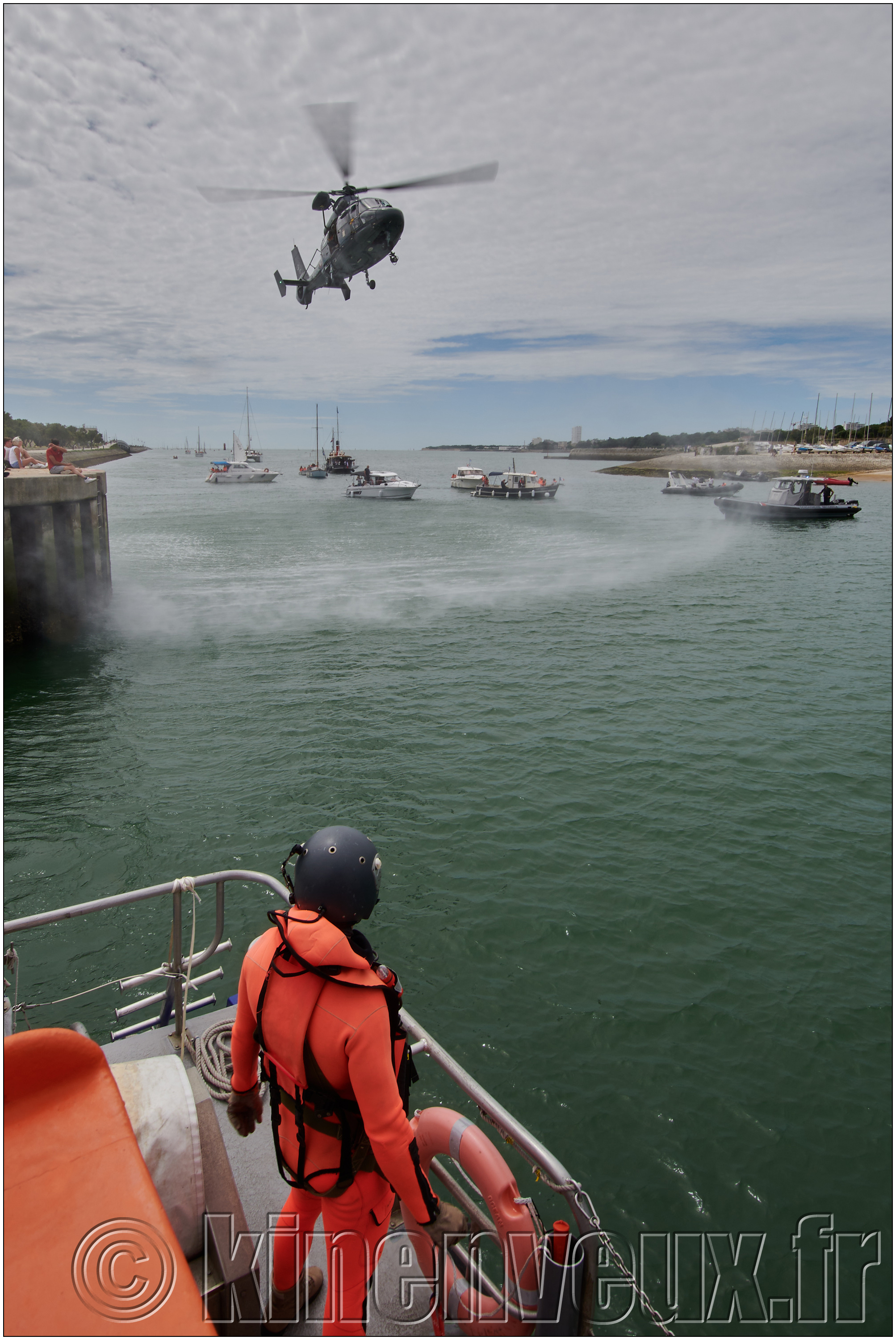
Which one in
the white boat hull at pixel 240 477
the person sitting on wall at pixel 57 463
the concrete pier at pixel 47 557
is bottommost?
the concrete pier at pixel 47 557

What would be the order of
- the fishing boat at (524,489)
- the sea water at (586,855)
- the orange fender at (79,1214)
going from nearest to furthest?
the orange fender at (79,1214), the sea water at (586,855), the fishing boat at (524,489)

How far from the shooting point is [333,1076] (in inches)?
113

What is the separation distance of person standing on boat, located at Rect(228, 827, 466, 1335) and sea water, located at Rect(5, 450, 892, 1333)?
2503mm

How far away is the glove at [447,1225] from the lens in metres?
2.94

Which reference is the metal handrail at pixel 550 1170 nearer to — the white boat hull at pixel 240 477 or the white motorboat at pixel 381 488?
the white motorboat at pixel 381 488

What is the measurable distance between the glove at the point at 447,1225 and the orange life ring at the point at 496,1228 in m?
0.08

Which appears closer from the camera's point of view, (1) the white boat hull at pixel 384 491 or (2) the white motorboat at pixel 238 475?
(1) the white boat hull at pixel 384 491

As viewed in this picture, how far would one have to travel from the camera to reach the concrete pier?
2316cm

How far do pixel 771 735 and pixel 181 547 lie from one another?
41.4m

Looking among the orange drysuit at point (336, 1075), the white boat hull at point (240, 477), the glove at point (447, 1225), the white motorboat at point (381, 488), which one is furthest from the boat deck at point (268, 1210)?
the white boat hull at point (240, 477)

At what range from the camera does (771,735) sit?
16.0m

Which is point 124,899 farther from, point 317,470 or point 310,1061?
point 317,470

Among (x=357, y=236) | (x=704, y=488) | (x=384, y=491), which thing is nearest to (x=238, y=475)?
(x=384, y=491)

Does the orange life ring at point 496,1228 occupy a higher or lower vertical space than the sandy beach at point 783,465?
lower
